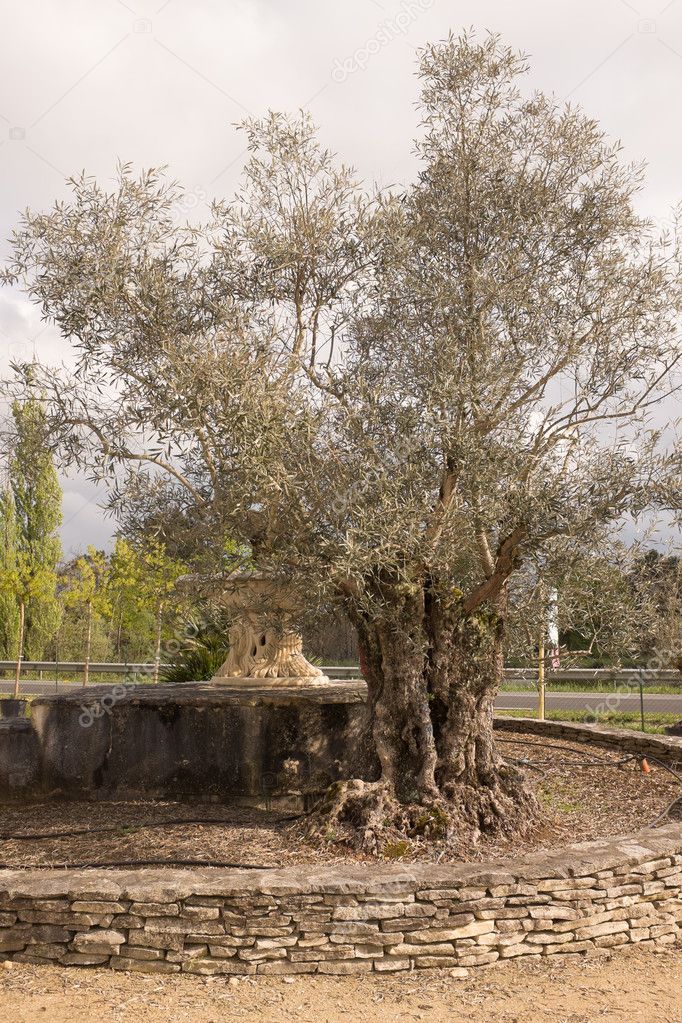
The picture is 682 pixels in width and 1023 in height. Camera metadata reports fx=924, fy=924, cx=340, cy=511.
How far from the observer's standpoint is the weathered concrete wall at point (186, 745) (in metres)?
8.62

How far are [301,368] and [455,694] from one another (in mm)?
2859

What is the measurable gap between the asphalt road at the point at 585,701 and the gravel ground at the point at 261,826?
10790 mm

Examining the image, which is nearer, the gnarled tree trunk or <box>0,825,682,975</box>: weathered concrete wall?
<box>0,825,682,975</box>: weathered concrete wall

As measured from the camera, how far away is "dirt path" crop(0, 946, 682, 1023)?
4.89m

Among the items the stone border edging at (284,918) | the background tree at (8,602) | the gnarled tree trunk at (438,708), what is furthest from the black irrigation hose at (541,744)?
the background tree at (8,602)

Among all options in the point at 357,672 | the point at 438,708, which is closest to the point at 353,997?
the point at 438,708

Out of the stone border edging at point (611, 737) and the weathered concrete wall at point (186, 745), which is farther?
the stone border edging at point (611, 737)

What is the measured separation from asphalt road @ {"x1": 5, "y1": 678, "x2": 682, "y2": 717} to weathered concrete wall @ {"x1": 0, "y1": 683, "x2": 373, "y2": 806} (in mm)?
11345

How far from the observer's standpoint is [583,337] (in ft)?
24.7

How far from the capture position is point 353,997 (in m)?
5.15

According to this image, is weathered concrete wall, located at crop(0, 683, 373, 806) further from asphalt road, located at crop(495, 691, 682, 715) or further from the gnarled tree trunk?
asphalt road, located at crop(495, 691, 682, 715)

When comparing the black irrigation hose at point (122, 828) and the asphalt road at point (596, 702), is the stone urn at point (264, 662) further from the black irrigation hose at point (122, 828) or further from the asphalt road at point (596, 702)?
the asphalt road at point (596, 702)

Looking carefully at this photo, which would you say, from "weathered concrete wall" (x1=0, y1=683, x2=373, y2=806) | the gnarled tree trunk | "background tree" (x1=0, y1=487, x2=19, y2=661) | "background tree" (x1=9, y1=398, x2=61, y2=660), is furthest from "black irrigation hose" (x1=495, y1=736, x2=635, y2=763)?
"background tree" (x1=0, y1=487, x2=19, y2=661)

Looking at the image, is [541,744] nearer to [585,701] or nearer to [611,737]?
[611,737]
